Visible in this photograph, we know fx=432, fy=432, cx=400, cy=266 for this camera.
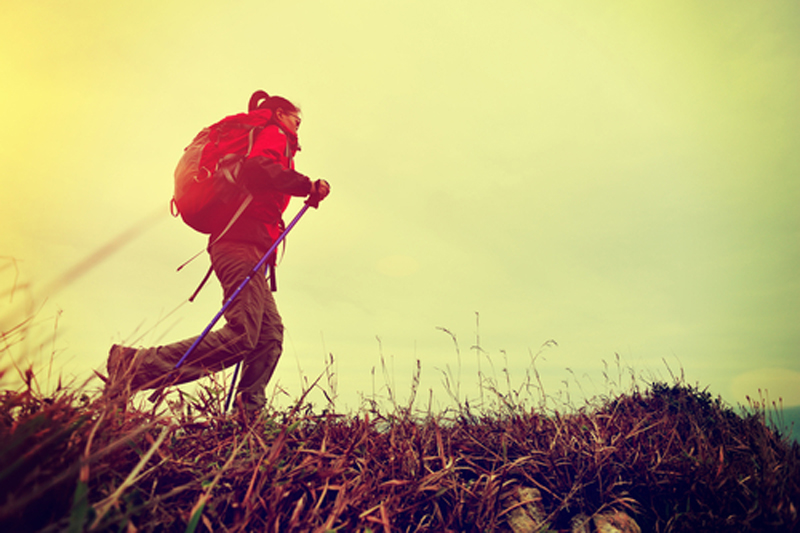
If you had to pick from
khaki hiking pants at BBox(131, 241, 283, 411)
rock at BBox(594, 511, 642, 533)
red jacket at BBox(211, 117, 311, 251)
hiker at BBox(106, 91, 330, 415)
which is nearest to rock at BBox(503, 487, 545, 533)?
rock at BBox(594, 511, 642, 533)

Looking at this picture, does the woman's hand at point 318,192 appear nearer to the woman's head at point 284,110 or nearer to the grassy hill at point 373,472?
the woman's head at point 284,110

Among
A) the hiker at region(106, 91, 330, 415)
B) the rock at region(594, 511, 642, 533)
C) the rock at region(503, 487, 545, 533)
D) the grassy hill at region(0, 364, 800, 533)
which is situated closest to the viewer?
the grassy hill at region(0, 364, 800, 533)

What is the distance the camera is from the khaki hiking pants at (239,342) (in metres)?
3.14

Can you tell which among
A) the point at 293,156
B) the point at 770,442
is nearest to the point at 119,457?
the point at 293,156

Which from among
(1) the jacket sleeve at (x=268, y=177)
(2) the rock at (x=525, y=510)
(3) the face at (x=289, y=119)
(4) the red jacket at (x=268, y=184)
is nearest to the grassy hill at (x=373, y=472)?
(2) the rock at (x=525, y=510)

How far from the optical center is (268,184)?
3633mm

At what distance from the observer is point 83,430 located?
6.03 feet

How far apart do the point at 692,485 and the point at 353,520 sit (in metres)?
2.30

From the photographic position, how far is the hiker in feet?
10.7

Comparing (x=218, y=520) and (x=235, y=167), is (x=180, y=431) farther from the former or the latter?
(x=235, y=167)

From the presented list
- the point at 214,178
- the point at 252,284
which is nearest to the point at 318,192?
the point at 214,178

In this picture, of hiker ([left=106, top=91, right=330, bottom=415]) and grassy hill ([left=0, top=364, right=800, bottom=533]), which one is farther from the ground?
hiker ([left=106, top=91, right=330, bottom=415])

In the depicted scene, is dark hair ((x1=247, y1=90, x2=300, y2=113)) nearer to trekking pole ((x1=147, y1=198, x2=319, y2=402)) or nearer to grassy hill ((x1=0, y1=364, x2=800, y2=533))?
trekking pole ((x1=147, y1=198, x2=319, y2=402))

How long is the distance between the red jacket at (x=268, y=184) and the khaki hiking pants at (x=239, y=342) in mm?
140
